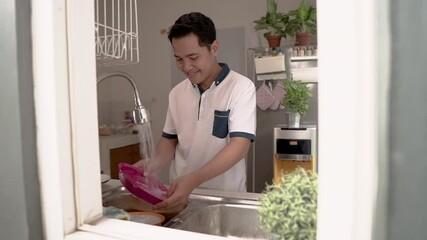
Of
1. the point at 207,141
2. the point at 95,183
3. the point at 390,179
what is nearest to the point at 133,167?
the point at 207,141

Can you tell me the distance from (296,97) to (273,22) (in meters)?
0.66

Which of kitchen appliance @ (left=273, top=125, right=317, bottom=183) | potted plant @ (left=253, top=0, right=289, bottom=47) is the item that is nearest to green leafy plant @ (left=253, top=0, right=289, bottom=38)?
potted plant @ (left=253, top=0, right=289, bottom=47)

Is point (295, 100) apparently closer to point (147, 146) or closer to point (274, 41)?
point (274, 41)

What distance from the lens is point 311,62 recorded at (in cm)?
271

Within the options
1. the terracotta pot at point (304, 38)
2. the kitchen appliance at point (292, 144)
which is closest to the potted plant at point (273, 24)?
the terracotta pot at point (304, 38)

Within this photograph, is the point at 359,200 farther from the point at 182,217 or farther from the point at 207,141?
the point at 207,141

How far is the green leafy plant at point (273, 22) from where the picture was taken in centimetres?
278

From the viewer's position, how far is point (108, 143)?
292 cm

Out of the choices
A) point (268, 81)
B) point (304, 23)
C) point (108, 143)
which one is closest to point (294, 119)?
point (268, 81)

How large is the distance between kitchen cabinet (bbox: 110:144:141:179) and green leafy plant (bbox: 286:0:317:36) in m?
1.83

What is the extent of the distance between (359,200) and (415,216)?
6 centimetres

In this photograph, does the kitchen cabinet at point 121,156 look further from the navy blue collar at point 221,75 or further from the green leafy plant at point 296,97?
the navy blue collar at point 221,75

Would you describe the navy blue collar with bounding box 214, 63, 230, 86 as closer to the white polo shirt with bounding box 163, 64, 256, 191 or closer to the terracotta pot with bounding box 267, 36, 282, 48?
the white polo shirt with bounding box 163, 64, 256, 191

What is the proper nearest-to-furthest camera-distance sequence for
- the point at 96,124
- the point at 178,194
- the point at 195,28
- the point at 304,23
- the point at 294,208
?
the point at 294,208
the point at 96,124
the point at 178,194
the point at 195,28
the point at 304,23
